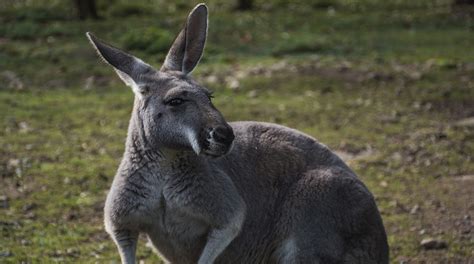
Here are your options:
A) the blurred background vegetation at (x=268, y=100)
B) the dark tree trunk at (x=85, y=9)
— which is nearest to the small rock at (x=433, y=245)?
the blurred background vegetation at (x=268, y=100)

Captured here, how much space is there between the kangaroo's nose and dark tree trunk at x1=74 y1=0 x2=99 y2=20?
37.6 feet

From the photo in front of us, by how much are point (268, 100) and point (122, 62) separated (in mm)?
6002

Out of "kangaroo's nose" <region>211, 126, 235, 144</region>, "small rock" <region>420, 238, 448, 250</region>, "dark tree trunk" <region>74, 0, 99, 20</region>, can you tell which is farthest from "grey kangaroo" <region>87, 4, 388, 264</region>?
"dark tree trunk" <region>74, 0, 99, 20</region>

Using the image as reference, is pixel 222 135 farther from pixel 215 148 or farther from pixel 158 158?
pixel 158 158

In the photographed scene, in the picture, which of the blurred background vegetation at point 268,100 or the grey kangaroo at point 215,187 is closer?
the grey kangaroo at point 215,187

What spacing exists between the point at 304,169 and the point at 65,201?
283cm

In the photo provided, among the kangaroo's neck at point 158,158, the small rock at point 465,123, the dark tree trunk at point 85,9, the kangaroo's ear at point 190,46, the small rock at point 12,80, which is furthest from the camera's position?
the dark tree trunk at point 85,9

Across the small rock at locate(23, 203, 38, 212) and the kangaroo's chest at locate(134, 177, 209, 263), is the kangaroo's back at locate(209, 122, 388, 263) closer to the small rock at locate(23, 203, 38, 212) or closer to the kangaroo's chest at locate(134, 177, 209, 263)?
the kangaroo's chest at locate(134, 177, 209, 263)

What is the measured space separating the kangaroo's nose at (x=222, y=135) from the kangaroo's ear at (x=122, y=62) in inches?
22.9

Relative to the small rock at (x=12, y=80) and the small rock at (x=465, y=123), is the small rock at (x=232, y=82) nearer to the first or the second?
the small rock at (x=12, y=80)

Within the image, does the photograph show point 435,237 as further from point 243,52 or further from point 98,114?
point 243,52

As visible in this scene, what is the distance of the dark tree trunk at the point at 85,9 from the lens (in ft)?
51.7

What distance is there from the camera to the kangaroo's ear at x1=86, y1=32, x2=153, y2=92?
5.03m

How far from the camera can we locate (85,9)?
51.9ft
